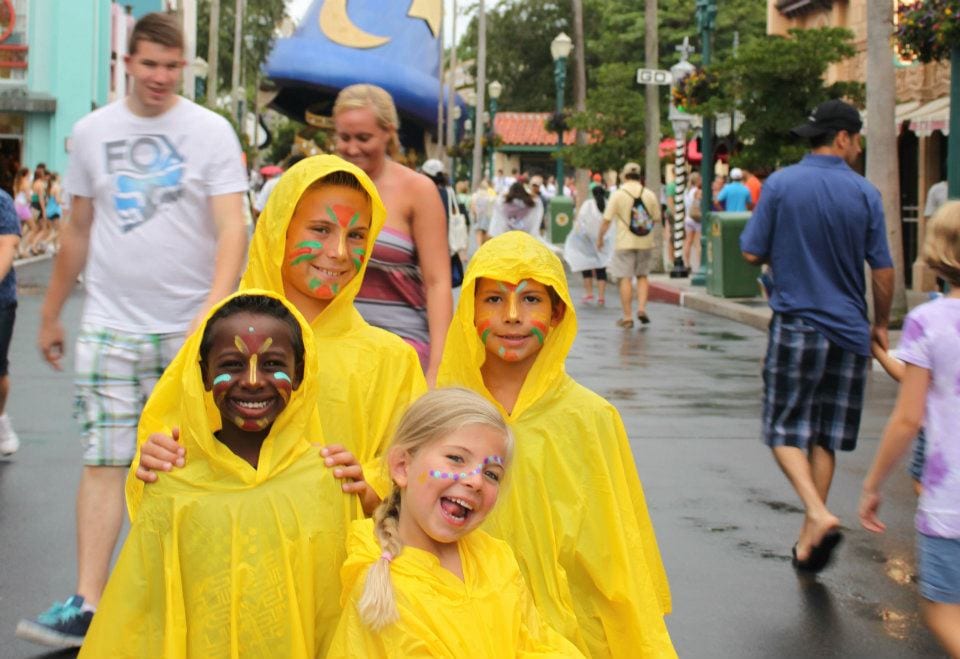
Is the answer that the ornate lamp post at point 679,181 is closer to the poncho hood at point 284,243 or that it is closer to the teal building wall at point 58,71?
the poncho hood at point 284,243

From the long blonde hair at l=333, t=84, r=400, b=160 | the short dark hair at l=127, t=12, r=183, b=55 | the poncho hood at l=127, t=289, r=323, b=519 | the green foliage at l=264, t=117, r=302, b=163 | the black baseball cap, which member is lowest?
the poncho hood at l=127, t=289, r=323, b=519

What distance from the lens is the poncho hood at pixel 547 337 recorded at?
4359mm

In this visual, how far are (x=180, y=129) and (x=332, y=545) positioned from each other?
206 centimetres

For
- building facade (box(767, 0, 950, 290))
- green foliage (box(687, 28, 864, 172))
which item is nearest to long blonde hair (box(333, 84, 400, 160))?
green foliage (box(687, 28, 864, 172))

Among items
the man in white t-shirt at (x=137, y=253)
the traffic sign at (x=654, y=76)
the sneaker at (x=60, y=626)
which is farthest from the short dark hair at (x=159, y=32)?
the traffic sign at (x=654, y=76)

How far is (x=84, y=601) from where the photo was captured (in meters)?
5.40

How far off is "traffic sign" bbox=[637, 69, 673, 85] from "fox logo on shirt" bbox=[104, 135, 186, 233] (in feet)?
66.7

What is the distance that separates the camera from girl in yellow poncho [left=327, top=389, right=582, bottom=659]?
3414 millimetres

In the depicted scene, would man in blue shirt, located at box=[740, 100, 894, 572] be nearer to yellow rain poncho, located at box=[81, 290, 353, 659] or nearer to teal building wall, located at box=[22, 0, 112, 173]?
yellow rain poncho, located at box=[81, 290, 353, 659]

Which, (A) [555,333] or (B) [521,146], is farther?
(B) [521,146]

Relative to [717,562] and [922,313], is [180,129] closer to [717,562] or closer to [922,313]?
[922,313]

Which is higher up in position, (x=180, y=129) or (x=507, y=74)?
(x=507, y=74)

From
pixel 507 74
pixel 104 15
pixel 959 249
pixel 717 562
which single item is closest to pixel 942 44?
pixel 717 562

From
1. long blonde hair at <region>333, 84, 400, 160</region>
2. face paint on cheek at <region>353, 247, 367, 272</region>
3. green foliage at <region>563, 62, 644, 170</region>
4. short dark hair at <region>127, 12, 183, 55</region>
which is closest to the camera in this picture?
face paint on cheek at <region>353, 247, 367, 272</region>
